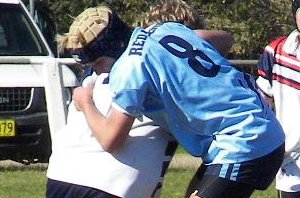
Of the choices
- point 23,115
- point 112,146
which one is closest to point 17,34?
point 23,115

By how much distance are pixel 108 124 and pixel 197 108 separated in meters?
0.33

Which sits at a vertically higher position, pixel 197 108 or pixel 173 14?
pixel 173 14

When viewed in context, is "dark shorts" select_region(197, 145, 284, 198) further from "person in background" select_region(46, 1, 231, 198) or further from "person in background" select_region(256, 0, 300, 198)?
"person in background" select_region(256, 0, 300, 198)

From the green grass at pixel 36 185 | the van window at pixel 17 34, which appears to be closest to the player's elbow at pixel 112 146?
the green grass at pixel 36 185

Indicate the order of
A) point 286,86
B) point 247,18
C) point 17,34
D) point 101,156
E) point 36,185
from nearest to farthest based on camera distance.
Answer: point 101,156 < point 286,86 < point 36,185 < point 17,34 < point 247,18

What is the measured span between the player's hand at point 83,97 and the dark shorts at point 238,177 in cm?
52

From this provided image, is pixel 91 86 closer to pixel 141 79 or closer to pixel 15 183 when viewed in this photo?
pixel 141 79

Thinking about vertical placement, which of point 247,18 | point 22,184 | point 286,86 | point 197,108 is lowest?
point 247,18

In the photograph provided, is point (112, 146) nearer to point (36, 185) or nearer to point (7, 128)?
point (36, 185)

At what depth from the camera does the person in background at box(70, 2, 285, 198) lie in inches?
154

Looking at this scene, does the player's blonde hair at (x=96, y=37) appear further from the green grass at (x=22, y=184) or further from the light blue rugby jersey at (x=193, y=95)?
the green grass at (x=22, y=184)

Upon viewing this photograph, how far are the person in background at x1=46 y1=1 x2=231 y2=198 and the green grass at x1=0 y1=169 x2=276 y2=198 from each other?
4289 millimetres

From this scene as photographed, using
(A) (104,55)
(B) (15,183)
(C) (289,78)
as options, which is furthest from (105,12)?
(B) (15,183)

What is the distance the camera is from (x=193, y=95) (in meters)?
3.93
